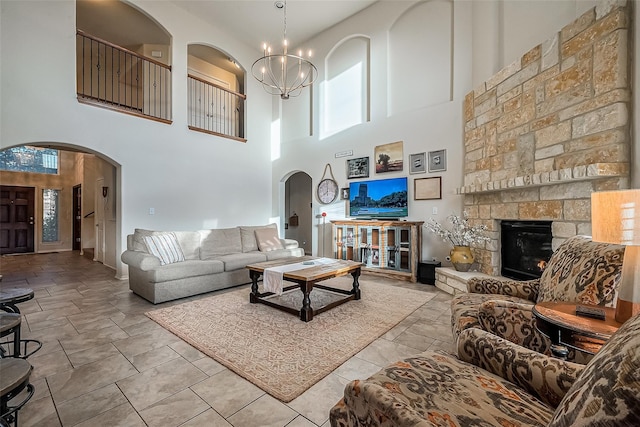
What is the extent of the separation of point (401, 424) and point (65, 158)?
1117 cm

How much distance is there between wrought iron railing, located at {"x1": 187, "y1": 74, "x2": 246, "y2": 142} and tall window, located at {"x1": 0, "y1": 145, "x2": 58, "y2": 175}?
5040 mm

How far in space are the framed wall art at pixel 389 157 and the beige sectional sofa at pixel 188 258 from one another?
2503 mm

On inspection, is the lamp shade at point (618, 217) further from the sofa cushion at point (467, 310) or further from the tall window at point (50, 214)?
the tall window at point (50, 214)

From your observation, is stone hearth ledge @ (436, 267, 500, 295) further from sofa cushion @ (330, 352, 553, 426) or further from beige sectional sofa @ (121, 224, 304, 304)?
sofa cushion @ (330, 352, 553, 426)

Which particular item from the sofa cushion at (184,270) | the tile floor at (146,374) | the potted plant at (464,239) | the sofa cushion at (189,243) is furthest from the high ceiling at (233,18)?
the tile floor at (146,374)

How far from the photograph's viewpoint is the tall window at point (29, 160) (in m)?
7.44

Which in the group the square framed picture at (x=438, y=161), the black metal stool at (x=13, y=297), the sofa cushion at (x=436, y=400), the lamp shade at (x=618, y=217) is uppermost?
the square framed picture at (x=438, y=161)

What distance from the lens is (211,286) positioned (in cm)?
392

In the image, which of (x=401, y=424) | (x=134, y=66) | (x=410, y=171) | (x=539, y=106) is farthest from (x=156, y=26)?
(x=401, y=424)

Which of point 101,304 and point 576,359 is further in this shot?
point 101,304

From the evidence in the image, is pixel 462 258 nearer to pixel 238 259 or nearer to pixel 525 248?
pixel 525 248

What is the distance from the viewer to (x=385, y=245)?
16.1ft

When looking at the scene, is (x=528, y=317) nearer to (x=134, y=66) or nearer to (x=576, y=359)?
(x=576, y=359)

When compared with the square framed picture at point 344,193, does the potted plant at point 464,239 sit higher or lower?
lower
